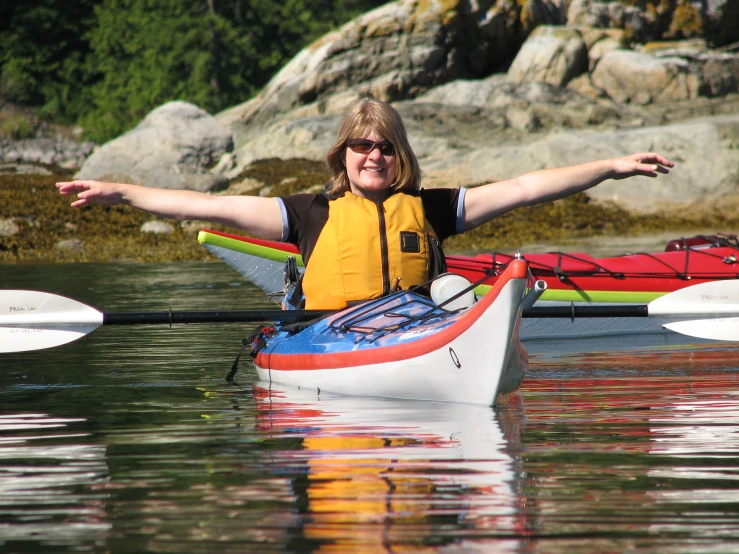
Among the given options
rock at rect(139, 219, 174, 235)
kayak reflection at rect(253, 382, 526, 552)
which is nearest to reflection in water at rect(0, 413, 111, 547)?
kayak reflection at rect(253, 382, 526, 552)

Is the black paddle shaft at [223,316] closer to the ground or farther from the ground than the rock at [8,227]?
farther from the ground

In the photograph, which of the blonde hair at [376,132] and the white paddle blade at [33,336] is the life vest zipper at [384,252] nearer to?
the blonde hair at [376,132]

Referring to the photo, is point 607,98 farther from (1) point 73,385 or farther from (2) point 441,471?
(2) point 441,471

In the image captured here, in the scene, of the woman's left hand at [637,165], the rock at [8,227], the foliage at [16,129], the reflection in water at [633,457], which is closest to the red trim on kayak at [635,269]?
the reflection in water at [633,457]

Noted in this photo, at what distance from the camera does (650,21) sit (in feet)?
93.1

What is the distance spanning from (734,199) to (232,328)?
1241cm

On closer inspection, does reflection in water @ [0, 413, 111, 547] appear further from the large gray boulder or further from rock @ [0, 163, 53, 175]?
the large gray boulder

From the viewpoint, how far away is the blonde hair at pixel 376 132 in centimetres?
557

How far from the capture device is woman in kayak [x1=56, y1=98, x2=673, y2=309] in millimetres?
5527

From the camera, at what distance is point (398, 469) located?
3.97 m

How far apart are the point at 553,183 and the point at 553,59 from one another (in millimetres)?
21475

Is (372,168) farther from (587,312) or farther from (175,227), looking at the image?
(175,227)

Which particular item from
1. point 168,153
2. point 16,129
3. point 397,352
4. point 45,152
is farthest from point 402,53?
point 397,352

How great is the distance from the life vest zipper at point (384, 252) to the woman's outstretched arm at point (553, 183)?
1.40 feet
